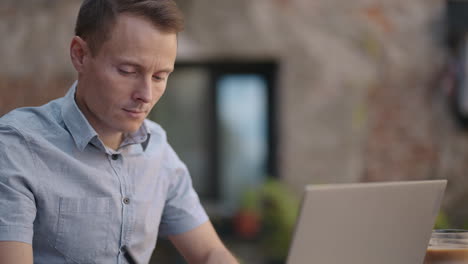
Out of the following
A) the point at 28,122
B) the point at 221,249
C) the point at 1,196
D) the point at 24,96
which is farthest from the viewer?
the point at 24,96

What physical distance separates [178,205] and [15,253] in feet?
1.63

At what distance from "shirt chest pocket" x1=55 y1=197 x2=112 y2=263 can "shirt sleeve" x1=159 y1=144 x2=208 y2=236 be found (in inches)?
9.3

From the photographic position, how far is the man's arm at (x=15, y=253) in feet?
4.61

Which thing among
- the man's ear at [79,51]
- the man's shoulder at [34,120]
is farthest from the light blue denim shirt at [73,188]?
the man's ear at [79,51]

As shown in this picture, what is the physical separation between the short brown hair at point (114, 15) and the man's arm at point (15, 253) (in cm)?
45

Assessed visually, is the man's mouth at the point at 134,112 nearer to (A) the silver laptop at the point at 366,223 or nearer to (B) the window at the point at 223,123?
(A) the silver laptop at the point at 366,223

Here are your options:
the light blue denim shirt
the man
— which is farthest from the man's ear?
the light blue denim shirt

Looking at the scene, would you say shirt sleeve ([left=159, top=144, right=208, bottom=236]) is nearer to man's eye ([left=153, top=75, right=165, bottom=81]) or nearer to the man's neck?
the man's neck

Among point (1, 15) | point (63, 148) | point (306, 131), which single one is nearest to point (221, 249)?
point (63, 148)

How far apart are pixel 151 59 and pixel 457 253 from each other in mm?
787

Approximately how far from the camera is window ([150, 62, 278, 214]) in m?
4.82

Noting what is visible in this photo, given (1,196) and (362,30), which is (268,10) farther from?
(1,196)

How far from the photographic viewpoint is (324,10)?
474cm

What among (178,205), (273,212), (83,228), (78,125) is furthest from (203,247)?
(273,212)
